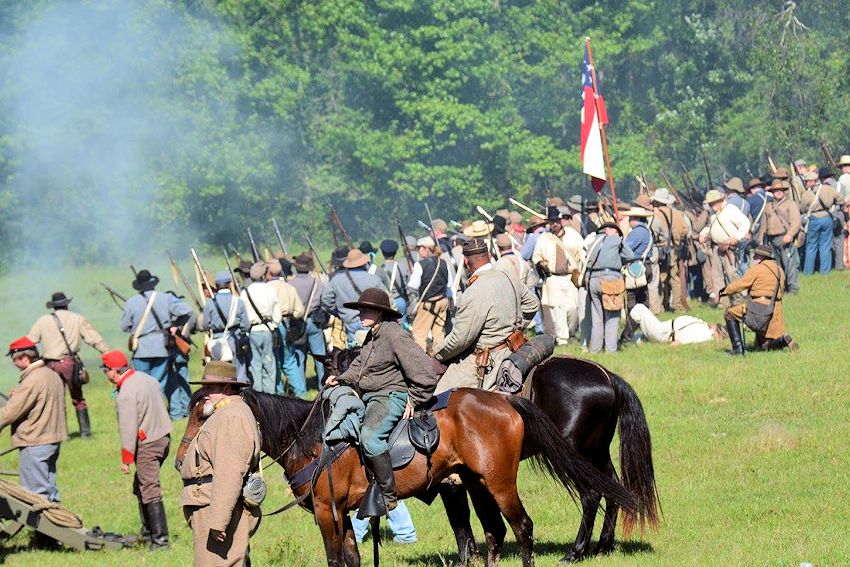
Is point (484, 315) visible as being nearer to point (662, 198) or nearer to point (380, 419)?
point (380, 419)

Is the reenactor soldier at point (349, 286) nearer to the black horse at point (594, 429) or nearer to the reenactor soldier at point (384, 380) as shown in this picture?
the black horse at point (594, 429)

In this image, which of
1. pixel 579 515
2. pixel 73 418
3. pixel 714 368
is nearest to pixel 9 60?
pixel 73 418

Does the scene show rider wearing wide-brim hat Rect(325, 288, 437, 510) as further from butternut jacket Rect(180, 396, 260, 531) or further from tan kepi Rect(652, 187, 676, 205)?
tan kepi Rect(652, 187, 676, 205)

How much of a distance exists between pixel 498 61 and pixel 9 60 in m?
17.2

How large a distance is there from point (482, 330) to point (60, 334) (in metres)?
9.48

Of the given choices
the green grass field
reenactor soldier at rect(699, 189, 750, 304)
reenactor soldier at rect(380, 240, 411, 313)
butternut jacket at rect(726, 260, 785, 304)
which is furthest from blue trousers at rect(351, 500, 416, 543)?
reenactor soldier at rect(699, 189, 750, 304)

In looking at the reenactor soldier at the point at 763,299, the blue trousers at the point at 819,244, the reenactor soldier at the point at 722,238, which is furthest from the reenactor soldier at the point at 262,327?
the blue trousers at the point at 819,244

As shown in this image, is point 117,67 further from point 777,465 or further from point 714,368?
point 777,465

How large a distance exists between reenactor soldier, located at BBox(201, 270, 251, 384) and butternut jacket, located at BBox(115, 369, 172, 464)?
6497 millimetres

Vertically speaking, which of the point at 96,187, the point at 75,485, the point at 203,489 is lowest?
the point at 75,485

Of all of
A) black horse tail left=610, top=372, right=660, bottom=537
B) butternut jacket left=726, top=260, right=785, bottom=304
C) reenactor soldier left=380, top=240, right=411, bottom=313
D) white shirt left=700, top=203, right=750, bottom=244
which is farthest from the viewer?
white shirt left=700, top=203, right=750, bottom=244

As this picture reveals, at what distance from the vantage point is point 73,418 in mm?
21938

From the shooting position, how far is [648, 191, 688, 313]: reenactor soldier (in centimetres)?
2389

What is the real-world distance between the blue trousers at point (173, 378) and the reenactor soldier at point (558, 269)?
5.27 meters
